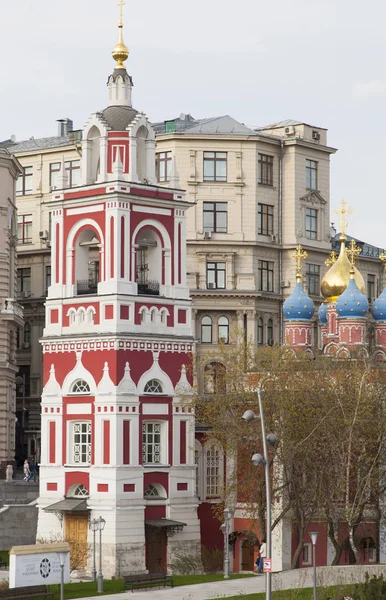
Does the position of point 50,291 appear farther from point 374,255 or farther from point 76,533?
point 374,255

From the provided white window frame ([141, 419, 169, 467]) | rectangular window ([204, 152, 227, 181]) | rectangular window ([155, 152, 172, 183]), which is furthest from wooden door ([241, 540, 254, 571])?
rectangular window ([204, 152, 227, 181])

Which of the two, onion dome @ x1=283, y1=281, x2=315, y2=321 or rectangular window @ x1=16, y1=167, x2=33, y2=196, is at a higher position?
rectangular window @ x1=16, y1=167, x2=33, y2=196

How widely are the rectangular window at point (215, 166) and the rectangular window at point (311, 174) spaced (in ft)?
21.4

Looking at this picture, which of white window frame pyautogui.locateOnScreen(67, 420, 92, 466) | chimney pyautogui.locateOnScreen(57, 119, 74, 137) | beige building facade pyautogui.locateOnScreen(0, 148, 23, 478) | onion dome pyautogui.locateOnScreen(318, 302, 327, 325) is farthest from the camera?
chimney pyautogui.locateOnScreen(57, 119, 74, 137)

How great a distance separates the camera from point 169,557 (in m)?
68.6

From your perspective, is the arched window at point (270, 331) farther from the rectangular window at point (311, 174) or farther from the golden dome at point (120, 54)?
the golden dome at point (120, 54)

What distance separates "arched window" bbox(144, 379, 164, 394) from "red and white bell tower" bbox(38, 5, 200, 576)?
43 mm

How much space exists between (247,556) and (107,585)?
13.0 metres

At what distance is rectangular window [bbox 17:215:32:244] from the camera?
341 ft

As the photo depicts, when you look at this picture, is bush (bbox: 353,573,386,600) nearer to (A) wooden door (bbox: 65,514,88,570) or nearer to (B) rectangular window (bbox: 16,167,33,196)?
(A) wooden door (bbox: 65,514,88,570)

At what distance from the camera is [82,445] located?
69.0 metres

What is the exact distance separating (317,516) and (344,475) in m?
3.93

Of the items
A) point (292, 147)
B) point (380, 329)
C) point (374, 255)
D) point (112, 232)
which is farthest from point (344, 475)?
point (374, 255)

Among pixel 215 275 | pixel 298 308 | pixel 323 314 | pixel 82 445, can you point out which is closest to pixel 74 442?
pixel 82 445
